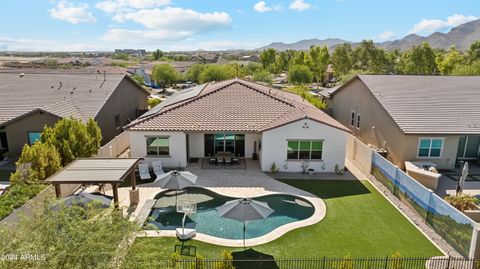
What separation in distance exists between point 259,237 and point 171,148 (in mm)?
10742

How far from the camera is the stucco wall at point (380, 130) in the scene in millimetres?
23156

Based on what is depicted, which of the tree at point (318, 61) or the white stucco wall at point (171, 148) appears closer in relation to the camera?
the white stucco wall at point (171, 148)

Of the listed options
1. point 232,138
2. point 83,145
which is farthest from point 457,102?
point 83,145

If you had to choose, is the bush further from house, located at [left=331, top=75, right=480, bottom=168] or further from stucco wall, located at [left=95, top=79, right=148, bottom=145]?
house, located at [left=331, top=75, right=480, bottom=168]

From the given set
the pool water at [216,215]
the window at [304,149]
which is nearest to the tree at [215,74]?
the window at [304,149]

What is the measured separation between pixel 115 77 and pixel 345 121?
23.7 meters

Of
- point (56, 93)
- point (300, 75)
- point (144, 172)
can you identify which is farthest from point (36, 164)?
point (300, 75)

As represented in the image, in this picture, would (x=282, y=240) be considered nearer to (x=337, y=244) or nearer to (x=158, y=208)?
(x=337, y=244)

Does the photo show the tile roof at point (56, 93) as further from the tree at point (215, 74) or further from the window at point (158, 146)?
the tree at point (215, 74)

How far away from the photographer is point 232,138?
83.6 feet

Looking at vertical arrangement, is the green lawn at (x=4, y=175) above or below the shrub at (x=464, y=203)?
below

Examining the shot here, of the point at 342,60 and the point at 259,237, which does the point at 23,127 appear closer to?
the point at 259,237

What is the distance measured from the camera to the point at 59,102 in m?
27.8

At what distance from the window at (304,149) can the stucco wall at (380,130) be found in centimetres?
557
